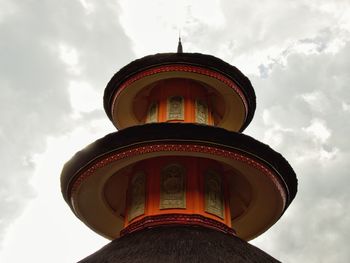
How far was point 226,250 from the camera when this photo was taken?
913 centimetres

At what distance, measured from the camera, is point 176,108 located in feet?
45.9

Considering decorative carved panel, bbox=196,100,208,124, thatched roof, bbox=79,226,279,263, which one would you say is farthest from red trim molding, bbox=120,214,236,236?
decorative carved panel, bbox=196,100,208,124

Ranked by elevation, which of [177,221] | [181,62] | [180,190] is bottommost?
[177,221]

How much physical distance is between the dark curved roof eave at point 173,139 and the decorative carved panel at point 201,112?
3189 millimetres

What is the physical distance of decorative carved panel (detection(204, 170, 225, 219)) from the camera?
11.2 m

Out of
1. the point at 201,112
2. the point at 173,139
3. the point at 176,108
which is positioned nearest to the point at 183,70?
the point at 176,108

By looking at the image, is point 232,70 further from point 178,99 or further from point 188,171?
point 188,171

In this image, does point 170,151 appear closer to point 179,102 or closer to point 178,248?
point 178,248

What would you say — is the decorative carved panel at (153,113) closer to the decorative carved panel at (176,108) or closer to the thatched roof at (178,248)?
the decorative carved panel at (176,108)

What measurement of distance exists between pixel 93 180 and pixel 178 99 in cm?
394

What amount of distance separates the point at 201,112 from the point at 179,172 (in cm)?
317

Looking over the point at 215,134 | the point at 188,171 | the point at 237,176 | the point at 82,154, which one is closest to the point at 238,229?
the point at 237,176

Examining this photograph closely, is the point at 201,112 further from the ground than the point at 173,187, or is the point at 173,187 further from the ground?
the point at 201,112

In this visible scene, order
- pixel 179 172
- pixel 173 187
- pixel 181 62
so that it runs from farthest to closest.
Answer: pixel 181 62 → pixel 179 172 → pixel 173 187
